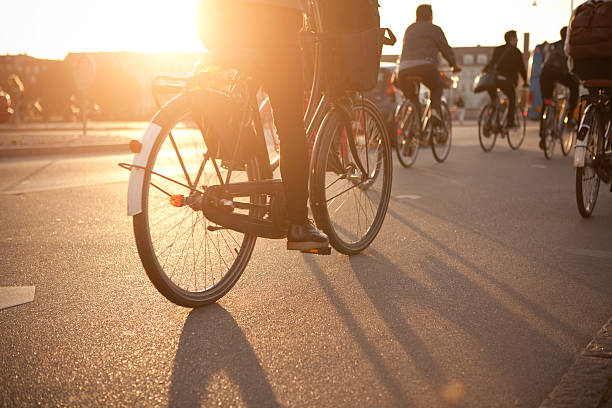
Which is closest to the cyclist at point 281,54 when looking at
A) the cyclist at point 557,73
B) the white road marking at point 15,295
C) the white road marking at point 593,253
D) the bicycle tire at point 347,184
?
the bicycle tire at point 347,184

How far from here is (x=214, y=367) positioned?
8.29 ft

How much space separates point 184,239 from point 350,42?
4.40 ft

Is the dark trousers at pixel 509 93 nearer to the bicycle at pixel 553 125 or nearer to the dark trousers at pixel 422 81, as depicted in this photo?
the bicycle at pixel 553 125

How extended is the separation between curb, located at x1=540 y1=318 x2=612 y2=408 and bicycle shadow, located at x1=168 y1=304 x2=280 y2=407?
0.87 meters

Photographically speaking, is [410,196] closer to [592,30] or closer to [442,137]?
[592,30]

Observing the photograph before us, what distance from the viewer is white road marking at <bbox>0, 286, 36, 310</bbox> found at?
3.31m

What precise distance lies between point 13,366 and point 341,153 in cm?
214

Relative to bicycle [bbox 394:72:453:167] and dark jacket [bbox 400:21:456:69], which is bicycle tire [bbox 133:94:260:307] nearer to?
bicycle [bbox 394:72:453:167]

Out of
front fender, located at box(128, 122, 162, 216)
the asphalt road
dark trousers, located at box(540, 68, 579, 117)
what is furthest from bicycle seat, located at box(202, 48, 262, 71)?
dark trousers, located at box(540, 68, 579, 117)

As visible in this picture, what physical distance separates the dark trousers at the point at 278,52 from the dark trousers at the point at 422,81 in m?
6.12

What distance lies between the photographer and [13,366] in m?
2.54

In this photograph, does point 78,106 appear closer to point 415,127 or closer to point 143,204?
point 415,127

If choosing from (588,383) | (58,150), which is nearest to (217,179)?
(588,383)

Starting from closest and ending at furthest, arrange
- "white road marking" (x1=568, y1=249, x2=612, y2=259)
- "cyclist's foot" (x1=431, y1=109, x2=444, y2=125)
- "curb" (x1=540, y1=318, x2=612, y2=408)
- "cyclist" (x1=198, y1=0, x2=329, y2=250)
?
"curb" (x1=540, y1=318, x2=612, y2=408)
"cyclist" (x1=198, y1=0, x2=329, y2=250)
"white road marking" (x1=568, y1=249, x2=612, y2=259)
"cyclist's foot" (x1=431, y1=109, x2=444, y2=125)
